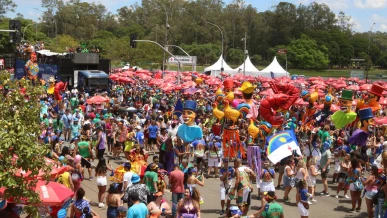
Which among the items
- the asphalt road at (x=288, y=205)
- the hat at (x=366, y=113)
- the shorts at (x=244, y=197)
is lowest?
the asphalt road at (x=288, y=205)

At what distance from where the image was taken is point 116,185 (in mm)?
10008

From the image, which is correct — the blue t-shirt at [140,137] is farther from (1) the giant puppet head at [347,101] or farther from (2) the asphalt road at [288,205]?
(1) the giant puppet head at [347,101]

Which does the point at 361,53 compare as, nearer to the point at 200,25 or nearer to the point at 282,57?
the point at 282,57

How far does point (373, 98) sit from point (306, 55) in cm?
7281

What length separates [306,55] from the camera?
87.6m

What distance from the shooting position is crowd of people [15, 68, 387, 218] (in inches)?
384

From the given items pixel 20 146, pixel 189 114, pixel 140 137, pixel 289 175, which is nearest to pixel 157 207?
pixel 20 146

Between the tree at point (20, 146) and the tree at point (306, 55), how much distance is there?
82699 millimetres

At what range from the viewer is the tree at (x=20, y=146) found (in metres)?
6.64

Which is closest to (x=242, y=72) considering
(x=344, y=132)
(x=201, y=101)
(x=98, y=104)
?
(x=201, y=101)

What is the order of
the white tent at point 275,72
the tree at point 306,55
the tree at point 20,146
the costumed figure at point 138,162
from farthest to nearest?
1. the tree at point 306,55
2. the white tent at point 275,72
3. the costumed figure at point 138,162
4. the tree at point 20,146

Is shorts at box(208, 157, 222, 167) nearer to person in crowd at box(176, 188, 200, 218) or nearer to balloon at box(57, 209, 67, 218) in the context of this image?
person in crowd at box(176, 188, 200, 218)

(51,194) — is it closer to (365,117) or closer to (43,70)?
(365,117)

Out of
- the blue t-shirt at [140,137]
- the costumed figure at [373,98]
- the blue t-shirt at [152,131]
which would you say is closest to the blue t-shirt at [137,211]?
the blue t-shirt at [140,137]
